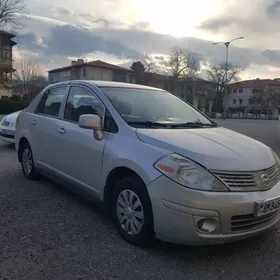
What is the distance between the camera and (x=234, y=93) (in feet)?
334

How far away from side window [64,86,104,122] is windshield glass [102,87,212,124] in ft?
0.59

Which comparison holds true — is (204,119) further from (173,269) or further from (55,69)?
(55,69)

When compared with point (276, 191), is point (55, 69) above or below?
above

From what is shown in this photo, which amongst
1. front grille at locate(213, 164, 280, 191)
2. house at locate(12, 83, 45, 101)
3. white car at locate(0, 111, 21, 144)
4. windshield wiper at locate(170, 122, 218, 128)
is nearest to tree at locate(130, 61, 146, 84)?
house at locate(12, 83, 45, 101)

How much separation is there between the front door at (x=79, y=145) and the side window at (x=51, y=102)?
27cm

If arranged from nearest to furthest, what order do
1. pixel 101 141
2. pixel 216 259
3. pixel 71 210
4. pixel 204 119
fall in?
1. pixel 216 259
2. pixel 101 141
3. pixel 71 210
4. pixel 204 119

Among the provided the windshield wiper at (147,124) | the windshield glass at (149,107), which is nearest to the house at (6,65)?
the windshield glass at (149,107)

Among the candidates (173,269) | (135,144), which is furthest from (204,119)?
(173,269)

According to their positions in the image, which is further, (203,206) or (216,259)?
(216,259)

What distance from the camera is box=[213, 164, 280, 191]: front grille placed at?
283cm

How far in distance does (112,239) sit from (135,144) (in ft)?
3.32

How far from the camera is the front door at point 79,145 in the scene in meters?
3.72

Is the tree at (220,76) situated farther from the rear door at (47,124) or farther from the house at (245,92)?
the rear door at (47,124)

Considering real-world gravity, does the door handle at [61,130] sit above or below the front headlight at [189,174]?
above
